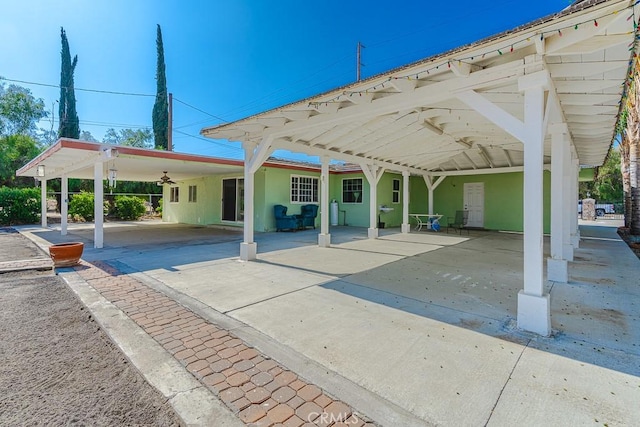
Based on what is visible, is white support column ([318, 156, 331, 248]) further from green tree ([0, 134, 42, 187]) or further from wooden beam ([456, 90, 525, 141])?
green tree ([0, 134, 42, 187])

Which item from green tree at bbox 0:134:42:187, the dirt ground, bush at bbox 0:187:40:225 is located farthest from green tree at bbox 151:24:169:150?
the dirt ground

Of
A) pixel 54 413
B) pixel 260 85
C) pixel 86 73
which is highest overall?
pixel 86 73

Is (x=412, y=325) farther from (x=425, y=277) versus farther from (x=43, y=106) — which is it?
(x=43, y=106)

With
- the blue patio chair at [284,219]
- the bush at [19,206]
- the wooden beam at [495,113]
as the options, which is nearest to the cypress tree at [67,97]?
the bush at [19,206]

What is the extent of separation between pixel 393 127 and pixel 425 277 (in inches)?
128

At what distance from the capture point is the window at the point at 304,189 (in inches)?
514

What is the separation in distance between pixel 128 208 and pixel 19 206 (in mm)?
4881

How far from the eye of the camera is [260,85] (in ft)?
66.9

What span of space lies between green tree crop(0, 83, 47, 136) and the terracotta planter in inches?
1132

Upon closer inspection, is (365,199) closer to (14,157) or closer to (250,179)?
(250,179)

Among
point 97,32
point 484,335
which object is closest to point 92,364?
point 484,335

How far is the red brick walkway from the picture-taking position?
1.85 metres

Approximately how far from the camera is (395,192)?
15195mm

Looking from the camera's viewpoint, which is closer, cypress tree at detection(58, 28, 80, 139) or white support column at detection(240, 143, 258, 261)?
white support column at detection(240, 143, 258, 261)
